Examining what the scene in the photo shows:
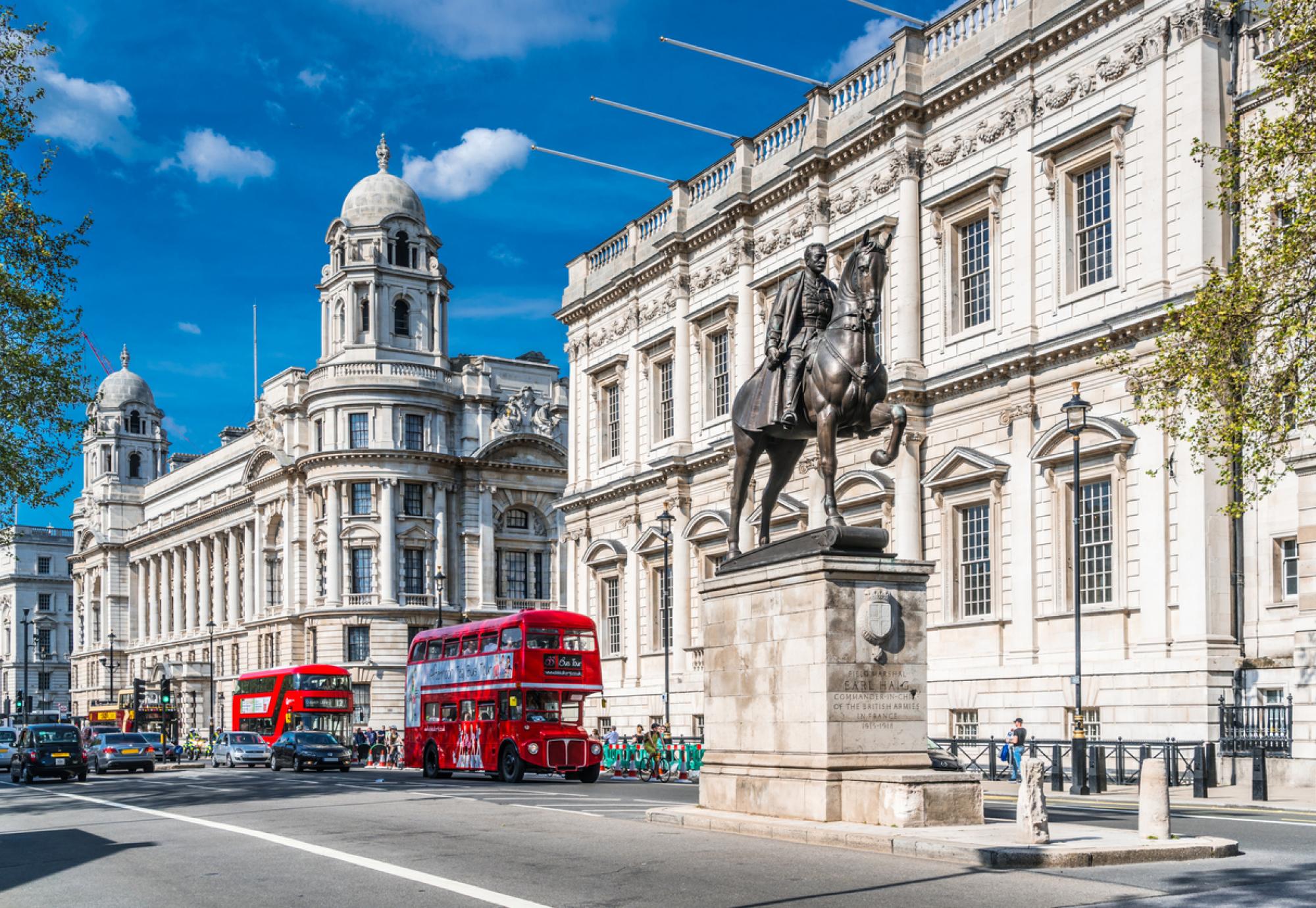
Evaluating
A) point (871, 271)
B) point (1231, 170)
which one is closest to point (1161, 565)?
point (1231, 170)

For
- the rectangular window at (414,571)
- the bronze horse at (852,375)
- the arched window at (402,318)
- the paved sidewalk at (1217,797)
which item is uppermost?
the arched window at (402,318)

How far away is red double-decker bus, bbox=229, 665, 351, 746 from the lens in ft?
208

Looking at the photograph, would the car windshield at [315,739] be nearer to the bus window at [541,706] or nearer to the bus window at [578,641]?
the bus window at [541,706]

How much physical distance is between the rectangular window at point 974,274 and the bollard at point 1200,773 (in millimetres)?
13237

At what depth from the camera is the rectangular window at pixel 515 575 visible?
290ft

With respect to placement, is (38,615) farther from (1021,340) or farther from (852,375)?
(852,375)

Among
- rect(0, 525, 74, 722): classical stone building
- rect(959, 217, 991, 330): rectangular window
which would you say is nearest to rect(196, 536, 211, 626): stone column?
rect(0, 525, 74, 722): classical stone building

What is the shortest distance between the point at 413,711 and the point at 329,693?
2174 centimetres

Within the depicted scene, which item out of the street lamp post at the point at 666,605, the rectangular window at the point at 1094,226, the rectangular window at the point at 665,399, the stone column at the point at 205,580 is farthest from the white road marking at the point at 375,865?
the stone column at the point at 205,580

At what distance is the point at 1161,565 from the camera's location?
30.9m

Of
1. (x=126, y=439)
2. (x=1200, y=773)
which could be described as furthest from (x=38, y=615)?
(x=1200, y=773)

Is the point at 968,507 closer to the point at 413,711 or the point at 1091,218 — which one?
the point at 1091,218

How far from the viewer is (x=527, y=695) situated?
37.3m

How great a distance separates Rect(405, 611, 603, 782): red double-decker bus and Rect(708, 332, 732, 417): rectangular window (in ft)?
39.1
